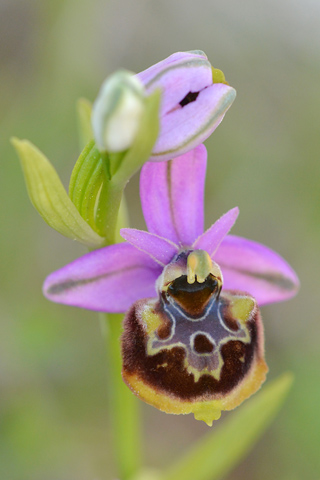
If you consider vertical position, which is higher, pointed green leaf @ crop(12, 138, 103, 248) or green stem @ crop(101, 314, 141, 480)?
pointed green leaf @ crop(12, 138, 103, 248)

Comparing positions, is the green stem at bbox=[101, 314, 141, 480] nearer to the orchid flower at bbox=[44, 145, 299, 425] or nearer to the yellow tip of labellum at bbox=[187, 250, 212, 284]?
the orchid flower at bbox=[44, 145, 299, 425]

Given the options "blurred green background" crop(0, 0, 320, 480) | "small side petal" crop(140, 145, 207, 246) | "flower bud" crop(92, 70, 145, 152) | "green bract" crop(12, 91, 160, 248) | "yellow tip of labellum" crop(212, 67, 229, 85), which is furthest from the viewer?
"blurred green background" crop(0, 0, 320, 480)

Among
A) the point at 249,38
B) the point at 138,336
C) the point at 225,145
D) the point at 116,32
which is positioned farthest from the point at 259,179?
the point at 138,336

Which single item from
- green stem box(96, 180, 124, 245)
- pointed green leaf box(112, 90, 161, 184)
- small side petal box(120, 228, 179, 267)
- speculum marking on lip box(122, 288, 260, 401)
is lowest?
speculum marking on lip box(122, 288, 260, 401)

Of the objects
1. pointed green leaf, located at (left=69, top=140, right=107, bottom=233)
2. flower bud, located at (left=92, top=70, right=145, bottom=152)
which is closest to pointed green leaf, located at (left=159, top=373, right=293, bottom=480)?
pointed green leaf, located at (left=69, top=140, right=107, bottom=233)

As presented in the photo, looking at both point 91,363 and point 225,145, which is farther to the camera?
point 225,145

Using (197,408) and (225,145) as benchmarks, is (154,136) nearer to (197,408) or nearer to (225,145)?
(197,408)
